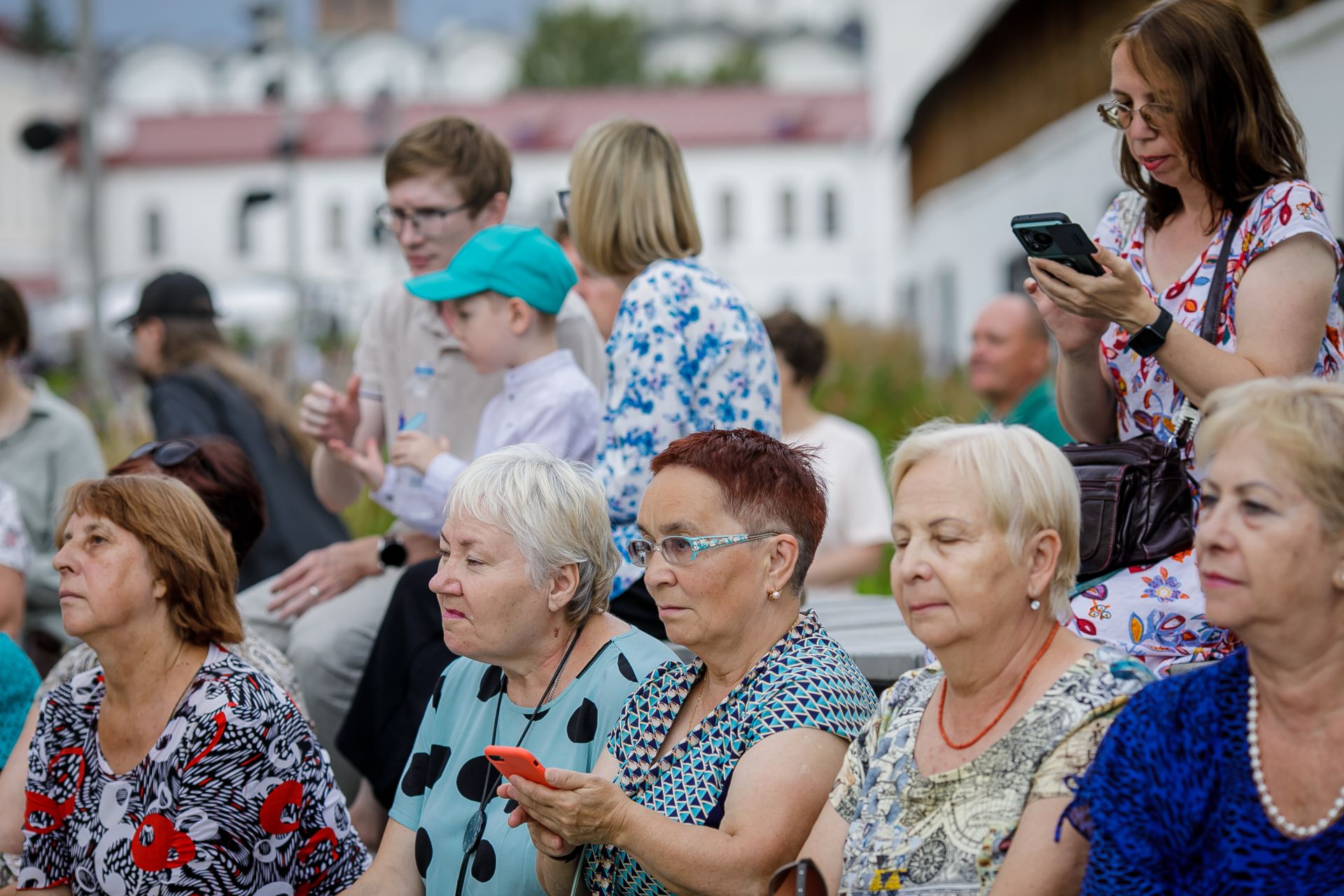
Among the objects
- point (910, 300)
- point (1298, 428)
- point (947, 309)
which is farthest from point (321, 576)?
point (910, 300)

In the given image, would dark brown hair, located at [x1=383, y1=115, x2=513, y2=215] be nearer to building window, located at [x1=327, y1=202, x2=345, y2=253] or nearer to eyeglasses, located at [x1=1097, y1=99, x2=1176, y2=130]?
eyeglasses, located at [x1=1097, y1=99, x2=1176, y2=130]

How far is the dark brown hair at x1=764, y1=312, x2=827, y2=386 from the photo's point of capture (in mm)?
6152

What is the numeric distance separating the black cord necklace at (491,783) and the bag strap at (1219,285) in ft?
4.79

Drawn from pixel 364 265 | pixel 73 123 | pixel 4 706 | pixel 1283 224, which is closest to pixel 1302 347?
pixel 1283 224

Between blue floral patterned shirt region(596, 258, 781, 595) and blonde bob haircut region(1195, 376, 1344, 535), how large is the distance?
5.73ft

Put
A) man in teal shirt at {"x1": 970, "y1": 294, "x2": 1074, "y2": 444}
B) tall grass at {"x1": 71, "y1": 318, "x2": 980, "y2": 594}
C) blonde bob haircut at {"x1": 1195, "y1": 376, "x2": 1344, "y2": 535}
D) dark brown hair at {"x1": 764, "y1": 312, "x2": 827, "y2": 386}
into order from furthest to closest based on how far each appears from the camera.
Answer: tall grass at {"x1": 71, "y1": 318, "x2": 980, "y2": 594} < man in teal shirt at {"x1": 970, "y1": 294, "x2": 1074, "y2": 444} < dark brown hair at {"x1": 764, "y1": 312, "x2": 827, "y2": 386} < blonde bob haircut at {"x1": 1195, "y1": 376, "x2": 1344, "y2": 535}

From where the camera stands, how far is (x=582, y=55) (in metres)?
70.7

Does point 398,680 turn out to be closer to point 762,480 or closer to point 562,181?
point 762,480

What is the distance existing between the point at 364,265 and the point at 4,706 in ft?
169

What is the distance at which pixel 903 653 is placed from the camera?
3791 mm

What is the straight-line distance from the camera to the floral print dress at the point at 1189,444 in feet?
9.69

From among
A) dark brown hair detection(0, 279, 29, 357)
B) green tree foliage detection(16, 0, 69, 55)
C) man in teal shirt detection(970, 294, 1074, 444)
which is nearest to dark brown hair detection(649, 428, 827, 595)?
dark brown hair detection(0, 279, 29, 357)

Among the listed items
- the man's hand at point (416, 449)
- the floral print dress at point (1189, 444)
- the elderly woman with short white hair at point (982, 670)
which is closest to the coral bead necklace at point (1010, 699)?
the elderly woman with short white hair at point (982, 670)

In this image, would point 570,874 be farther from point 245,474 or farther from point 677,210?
point 677,210
